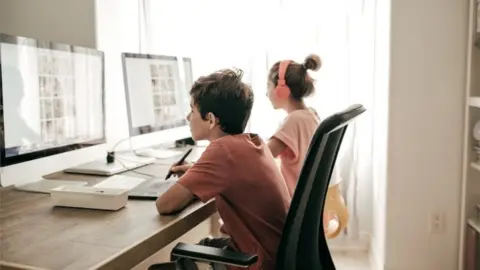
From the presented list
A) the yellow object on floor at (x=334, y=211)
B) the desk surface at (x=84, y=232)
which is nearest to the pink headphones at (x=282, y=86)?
the yellow object on floor at (x=334, y=211)

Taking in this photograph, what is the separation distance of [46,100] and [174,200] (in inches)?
23.9

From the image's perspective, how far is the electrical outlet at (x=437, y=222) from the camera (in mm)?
2600

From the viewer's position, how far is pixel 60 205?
152 cm

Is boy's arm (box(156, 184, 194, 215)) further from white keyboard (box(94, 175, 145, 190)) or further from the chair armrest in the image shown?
white keyboard (box(94, 175, 145, 190))

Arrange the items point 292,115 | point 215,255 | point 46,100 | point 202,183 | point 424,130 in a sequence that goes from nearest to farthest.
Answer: point 215,255 < point 202,183 < point 46,100 < point 292,115 < point 424,130

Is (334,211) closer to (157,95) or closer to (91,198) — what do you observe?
(157,95)

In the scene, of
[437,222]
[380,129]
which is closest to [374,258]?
[437,222]

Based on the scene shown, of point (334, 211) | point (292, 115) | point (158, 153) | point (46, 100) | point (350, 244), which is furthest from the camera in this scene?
point (350, 244)

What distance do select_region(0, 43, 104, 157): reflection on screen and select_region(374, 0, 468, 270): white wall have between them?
1.45 meters

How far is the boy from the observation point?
4.61ft

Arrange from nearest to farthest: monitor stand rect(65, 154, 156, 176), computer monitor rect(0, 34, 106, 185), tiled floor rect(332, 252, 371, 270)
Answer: computer monitor rect(0, 34, 106, 185) < monitor stand rect(65, 154, 156, 176) < tiled floor rect(332, 252, 371, 270)

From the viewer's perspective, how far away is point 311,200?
4.37 feet

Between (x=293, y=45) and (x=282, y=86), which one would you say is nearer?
(x=282, y=86)

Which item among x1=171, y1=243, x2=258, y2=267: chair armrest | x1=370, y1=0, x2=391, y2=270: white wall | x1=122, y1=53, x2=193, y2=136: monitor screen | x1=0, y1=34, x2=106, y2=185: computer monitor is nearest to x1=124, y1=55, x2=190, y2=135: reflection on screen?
x1=122, y1=53, x2=193, y2=136: monitor screen
